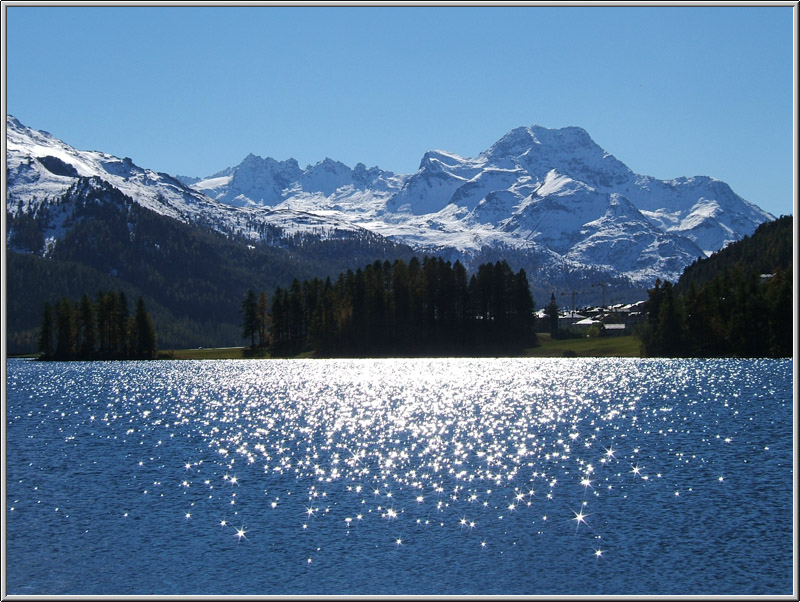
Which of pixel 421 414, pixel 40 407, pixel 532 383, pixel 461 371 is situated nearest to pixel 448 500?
pixel 421 414

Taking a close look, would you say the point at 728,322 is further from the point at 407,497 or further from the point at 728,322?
the point at 407,497

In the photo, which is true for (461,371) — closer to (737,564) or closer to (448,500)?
(448,500)

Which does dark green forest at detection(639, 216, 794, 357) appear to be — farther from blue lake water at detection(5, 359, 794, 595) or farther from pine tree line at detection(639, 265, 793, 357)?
blue lake water at detection(5, 359, 794, 595)

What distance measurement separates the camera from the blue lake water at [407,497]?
40250 mm

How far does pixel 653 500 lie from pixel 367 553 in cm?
1900

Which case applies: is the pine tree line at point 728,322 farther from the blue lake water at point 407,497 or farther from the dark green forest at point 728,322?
the blue lake water at point 407,497

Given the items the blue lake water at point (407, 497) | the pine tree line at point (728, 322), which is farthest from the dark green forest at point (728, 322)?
the blue lake water at point (407, 497)

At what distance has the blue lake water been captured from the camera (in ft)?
132

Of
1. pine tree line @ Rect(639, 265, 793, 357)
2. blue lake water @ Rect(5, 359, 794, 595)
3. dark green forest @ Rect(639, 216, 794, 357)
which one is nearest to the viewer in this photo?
blue lake water @ Rect(5, 359, 794, 595)

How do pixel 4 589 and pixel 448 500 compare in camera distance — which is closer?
pixel 4 589

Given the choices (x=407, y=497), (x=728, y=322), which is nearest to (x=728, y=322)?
(x=728, y=322)

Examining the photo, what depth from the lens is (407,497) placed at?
5488cm

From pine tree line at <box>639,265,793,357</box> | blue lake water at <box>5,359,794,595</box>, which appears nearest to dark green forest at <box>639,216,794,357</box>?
pine tree line at <box>639,265,793,357</box>

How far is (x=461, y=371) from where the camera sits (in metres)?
169
